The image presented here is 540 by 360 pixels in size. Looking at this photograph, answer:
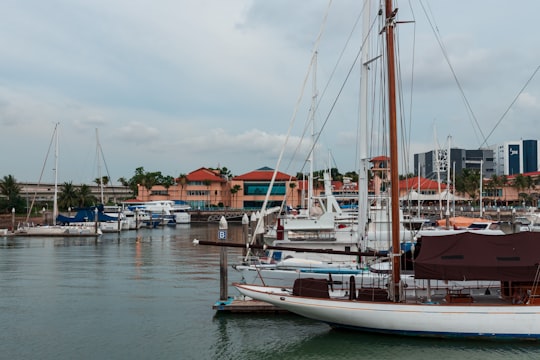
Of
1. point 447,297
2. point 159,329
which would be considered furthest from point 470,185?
point 159,329

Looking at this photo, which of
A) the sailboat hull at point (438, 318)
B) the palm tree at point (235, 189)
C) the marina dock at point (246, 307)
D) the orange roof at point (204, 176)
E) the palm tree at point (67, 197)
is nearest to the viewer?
the sailboat hull at point (438, 318)

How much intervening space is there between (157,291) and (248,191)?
9561 centimetres

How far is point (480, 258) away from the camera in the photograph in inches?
661

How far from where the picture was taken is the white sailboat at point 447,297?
16.3 m

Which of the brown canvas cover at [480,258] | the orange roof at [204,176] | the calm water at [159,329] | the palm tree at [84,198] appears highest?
the orange roof at [204,176]

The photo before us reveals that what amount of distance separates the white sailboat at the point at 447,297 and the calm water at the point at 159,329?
60 centimetres

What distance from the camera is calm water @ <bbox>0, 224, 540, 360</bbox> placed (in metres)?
16.8

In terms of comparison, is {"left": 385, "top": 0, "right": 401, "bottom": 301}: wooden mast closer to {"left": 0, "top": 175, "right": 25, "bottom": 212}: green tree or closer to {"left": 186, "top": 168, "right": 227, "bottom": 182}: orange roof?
{"left": 0, "top": 175, "right": 25, "bottom": 212}: green tree

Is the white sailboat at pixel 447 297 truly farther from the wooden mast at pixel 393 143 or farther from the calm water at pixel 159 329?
the calm water at pixel 159 329

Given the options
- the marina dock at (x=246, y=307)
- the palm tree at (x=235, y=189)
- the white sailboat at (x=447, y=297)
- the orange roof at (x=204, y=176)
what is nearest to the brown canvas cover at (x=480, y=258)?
the white sailboat at (x=447, y=297)

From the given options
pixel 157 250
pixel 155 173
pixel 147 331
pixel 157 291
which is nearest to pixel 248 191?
pixel 155 173

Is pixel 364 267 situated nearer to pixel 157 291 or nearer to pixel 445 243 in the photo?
pixel 445 243

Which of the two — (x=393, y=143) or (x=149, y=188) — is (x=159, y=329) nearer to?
(x=393, y=143)

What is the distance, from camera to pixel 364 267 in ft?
75.7
